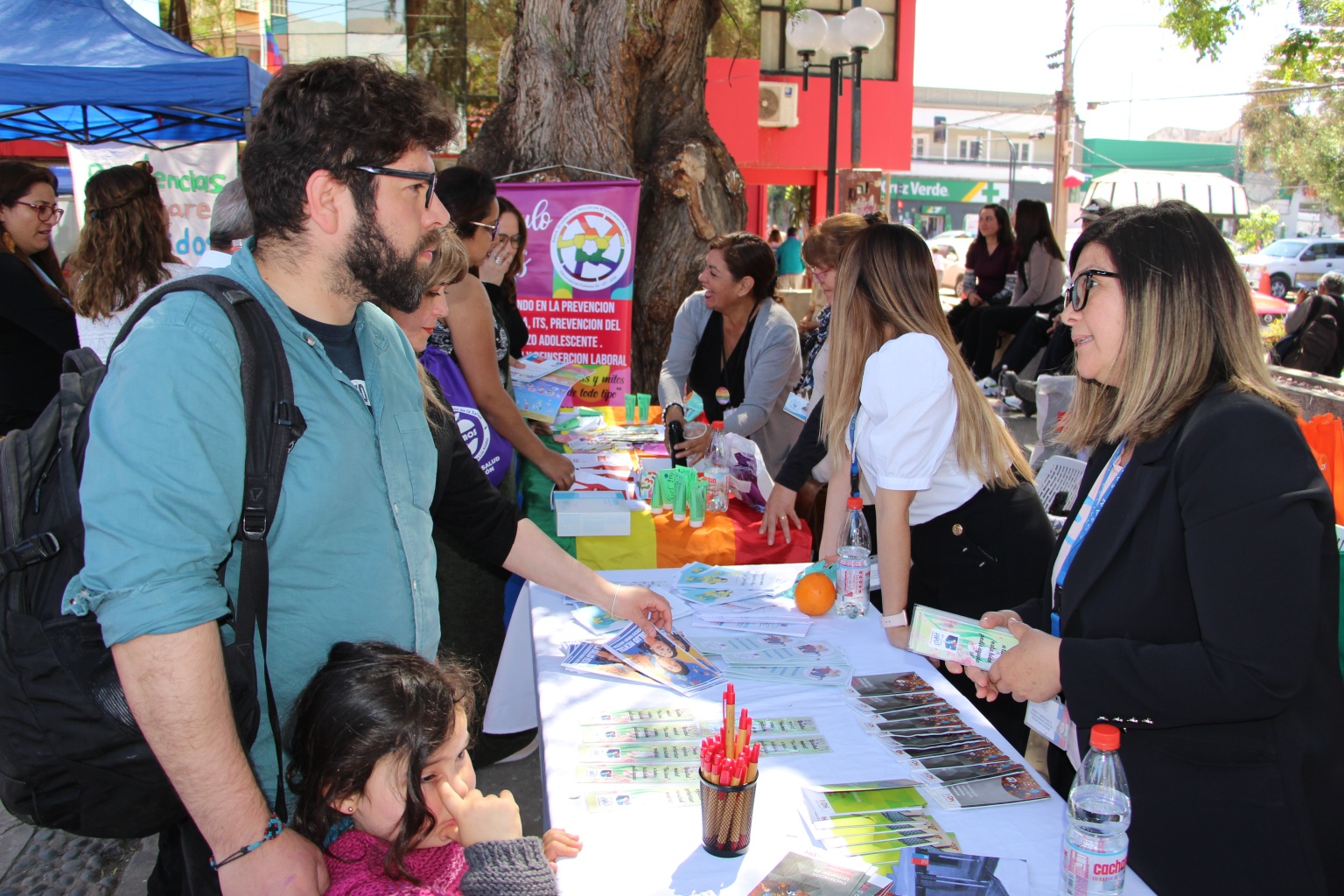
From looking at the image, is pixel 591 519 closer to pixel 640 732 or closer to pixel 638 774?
pixel 640 732

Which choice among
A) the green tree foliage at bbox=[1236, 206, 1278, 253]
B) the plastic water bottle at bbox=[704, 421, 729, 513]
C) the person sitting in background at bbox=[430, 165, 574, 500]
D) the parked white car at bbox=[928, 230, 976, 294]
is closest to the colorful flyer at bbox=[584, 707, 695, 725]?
the plastic water bottle at bbox=[704, 421, 729, 513]

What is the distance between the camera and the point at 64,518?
1.25 metres

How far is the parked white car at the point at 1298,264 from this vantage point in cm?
2270

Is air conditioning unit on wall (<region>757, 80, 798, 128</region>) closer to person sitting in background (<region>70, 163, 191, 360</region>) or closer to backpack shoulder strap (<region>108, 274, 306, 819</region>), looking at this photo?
person sitting in background (<region>70, 163, 191, 360</region>)

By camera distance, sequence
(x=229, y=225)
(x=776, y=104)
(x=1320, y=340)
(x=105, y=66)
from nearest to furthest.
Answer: (x=229, y=225), (x=105, y=66), (x=1320, y=340), (x=776, y=104)

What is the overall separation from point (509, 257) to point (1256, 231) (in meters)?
35.0

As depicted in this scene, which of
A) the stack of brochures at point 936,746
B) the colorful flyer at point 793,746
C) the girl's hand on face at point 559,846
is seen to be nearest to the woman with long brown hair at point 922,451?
the stack of brochures at point 936,746

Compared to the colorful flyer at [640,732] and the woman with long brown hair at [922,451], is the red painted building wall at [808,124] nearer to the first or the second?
the woman with long brown hair at [922,451]

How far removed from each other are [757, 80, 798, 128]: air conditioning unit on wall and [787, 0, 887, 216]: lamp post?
592 centimetres

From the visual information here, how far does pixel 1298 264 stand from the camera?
75.7 ft

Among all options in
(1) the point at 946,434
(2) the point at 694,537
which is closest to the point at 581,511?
(2) the point at 694,537

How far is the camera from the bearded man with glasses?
3.87 ft

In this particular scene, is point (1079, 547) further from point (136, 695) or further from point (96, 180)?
point (96, 180)

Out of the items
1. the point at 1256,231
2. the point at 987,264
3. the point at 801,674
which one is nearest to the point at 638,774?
the point at 801,674
